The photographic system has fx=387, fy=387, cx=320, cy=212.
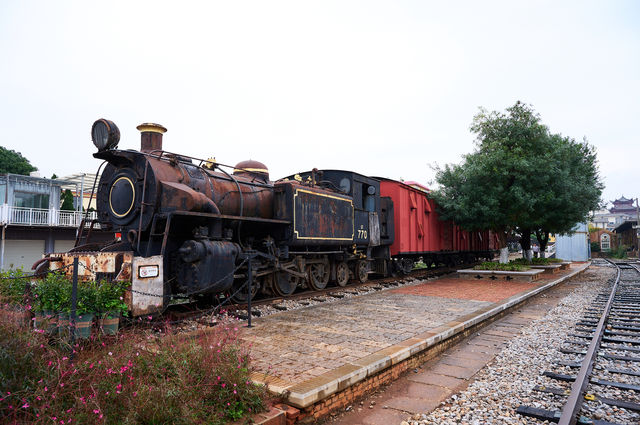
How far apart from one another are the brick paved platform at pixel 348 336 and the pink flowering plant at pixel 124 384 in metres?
0.48

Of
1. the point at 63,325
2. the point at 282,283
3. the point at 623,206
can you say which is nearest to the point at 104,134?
the point at 63,325

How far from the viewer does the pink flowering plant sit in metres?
2.51

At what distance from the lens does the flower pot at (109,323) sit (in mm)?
4211

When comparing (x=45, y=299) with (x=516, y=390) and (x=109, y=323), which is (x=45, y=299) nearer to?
(x=109, y=323)

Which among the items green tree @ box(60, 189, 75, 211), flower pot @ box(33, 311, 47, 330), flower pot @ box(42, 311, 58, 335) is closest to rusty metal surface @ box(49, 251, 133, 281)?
flower pot @ box(33, 311, 47, 330)

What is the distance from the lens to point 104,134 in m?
6.45

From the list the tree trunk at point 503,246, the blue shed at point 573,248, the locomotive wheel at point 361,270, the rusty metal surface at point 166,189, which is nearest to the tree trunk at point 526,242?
the tree trunk at point 503,246

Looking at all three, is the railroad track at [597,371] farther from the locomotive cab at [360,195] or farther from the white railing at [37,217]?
the white railing at [37,217]

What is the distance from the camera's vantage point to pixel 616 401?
12.2 feet

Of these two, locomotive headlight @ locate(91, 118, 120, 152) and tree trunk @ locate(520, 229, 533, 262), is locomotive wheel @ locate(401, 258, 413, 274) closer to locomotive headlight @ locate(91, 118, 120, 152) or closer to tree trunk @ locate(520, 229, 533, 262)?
tree trunk @ locate(520, 229, 533, 262)

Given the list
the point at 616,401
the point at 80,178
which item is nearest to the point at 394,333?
the point at 616,401

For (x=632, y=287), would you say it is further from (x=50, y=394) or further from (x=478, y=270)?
(x=50, y=394)

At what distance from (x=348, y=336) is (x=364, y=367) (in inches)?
54.4

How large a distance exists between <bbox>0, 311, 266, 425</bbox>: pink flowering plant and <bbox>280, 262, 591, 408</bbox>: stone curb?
0.34m
